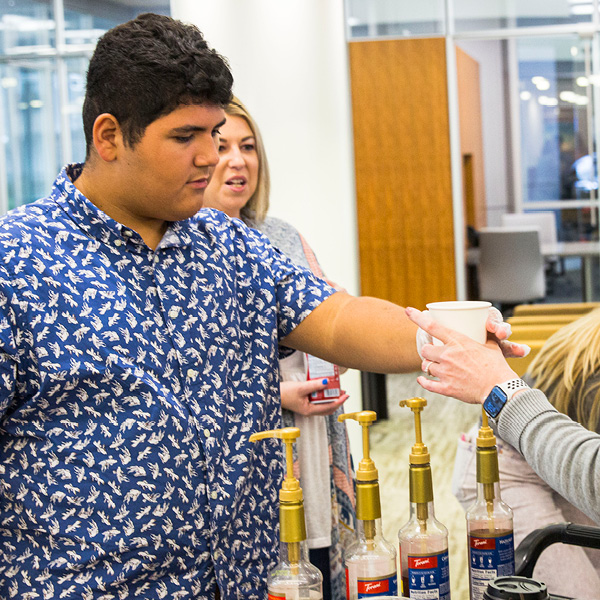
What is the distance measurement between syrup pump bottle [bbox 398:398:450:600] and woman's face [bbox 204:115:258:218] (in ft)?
4.50

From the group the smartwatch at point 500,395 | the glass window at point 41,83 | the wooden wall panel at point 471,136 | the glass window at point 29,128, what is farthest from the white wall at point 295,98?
the glass window at point 29,128

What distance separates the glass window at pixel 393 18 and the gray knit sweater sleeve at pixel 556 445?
22.4 ft

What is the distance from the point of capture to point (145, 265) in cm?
129

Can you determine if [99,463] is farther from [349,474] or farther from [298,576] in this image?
[349,474]

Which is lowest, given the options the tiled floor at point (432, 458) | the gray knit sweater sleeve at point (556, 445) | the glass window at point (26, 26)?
the tiled floor at point (432, 458)

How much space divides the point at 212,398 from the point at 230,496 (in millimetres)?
149

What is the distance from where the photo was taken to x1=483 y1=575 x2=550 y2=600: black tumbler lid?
0.88 metres

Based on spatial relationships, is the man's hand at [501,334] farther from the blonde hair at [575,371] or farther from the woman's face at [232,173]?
the woman's face at [232,173]

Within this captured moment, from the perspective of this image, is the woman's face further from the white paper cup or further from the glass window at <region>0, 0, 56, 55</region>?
the glass window at <region>0, 0, 56, 55</region>

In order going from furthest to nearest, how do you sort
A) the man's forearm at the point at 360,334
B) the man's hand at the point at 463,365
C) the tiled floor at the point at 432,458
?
the tiled floor at the point at 432,458 → the man's forearm at the point at 360,334 → the man's hand at the point at 463,365

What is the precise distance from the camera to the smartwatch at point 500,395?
1043 millimetres

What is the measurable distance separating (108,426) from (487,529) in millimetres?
534

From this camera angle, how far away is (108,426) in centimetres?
118

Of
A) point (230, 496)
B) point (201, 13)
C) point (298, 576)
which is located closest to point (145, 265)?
point (230, 496)
